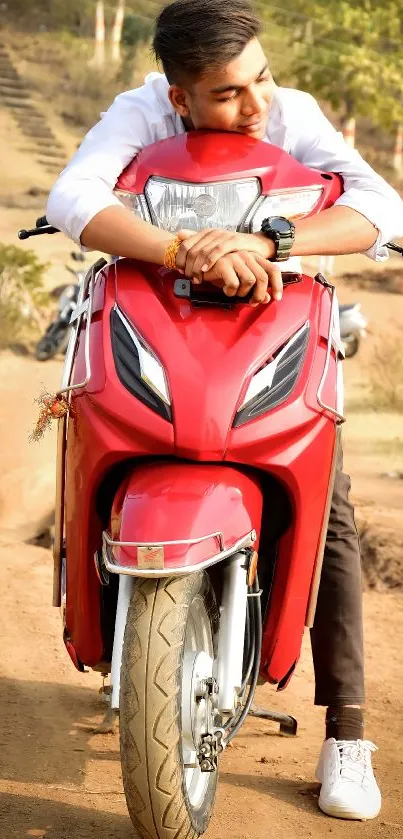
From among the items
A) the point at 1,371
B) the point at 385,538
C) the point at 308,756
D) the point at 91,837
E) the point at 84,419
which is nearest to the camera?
the point at 84,419

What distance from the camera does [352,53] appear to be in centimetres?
2467

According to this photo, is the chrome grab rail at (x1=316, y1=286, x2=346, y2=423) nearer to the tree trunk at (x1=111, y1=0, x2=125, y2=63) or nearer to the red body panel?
the red body panel

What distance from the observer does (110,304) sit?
306 centimetres

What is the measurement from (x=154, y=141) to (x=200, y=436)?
37.0 inches

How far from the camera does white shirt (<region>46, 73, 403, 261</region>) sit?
3.20 m

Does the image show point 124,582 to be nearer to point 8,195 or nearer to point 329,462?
point 329,462

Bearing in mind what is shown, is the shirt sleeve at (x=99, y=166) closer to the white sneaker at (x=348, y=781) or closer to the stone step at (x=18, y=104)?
the white sneaker at (x=348, y=781)

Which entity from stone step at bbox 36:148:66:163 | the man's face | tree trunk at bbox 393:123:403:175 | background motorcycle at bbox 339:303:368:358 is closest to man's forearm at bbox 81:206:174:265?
the man's face

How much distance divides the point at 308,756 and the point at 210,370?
167 cm

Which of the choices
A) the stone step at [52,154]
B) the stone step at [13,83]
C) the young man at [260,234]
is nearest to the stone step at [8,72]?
the stone step at [13,83]

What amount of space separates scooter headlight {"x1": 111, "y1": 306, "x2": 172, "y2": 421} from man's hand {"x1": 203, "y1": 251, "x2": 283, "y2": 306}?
21 centimetres

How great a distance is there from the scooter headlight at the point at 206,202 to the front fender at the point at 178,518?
60cm

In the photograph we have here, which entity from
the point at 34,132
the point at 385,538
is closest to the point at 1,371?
the point at 385,538

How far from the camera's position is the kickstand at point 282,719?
4.05m
